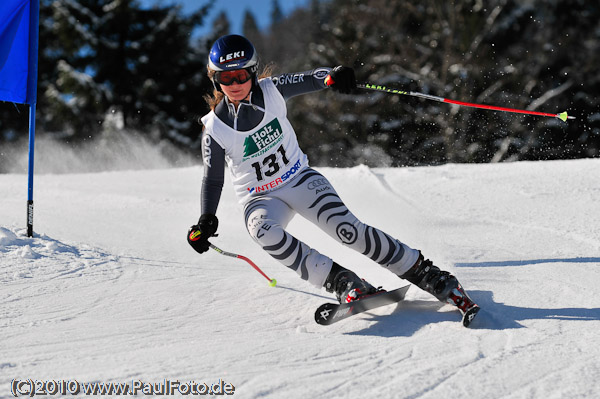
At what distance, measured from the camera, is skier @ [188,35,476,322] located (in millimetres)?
3000

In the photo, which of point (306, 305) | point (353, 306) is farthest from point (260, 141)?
point (353, 306)

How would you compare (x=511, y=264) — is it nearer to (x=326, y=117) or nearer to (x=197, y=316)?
(x=197, y=316)

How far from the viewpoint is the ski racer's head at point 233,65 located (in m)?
3.16

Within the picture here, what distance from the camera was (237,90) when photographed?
3.20 meters

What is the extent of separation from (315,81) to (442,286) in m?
1.35

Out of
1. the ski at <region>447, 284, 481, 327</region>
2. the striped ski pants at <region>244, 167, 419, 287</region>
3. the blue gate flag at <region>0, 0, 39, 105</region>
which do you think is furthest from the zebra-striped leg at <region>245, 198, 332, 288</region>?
the blue gate flag at <region>0, 0, 39, 105</region>

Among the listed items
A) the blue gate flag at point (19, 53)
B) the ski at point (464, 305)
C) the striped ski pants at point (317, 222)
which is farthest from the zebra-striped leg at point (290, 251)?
the blue gate flag at point (19, 53)

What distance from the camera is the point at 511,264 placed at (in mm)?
3752

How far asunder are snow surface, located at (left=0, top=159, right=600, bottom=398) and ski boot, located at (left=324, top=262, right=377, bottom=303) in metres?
0.12

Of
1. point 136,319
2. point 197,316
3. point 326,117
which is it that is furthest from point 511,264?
point 326,117

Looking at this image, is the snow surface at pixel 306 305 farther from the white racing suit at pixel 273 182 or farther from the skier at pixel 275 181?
the white racing suit at pixel 273 182

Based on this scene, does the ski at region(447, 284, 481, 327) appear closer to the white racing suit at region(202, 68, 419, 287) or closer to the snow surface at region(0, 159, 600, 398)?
the snow surface at region(0, 159, 600, 398)

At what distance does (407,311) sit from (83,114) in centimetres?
1962

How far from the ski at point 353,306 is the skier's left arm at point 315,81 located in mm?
1144
